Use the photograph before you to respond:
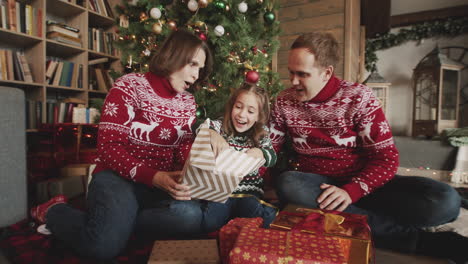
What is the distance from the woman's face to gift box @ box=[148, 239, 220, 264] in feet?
2.22

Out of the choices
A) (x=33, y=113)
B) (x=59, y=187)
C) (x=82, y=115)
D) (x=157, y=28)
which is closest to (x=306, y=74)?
(x=157, y=28)

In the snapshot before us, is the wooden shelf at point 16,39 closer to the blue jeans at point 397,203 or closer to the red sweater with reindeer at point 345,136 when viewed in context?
the red sweater with reindeer at point 345,136

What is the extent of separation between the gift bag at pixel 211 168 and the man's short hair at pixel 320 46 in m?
0.59

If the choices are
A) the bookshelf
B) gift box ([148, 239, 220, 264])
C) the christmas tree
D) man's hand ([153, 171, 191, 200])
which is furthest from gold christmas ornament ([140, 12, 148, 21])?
gift box ([148, 239, 220, 264])

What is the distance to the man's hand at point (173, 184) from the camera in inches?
34.4

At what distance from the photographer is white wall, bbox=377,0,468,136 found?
379 centimetres

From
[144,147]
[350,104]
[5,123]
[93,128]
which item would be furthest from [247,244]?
[93,128]

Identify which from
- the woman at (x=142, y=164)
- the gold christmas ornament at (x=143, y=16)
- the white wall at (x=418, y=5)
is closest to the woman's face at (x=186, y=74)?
the woman at (x=142, y=164)

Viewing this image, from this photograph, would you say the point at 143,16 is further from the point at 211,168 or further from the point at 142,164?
the point at 211,168

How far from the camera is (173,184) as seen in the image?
90 centimetres

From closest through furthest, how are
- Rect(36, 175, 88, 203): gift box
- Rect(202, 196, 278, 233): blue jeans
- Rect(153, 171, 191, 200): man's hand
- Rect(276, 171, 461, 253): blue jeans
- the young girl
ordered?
Rect(153, 171, 191, 200): man's hand → Rect(276, 171, 461, 253): blue jeans → Rect(202, 196, 278, 233): blue jeans → the young girl → Rect(36, 175, 88, 203): gift box

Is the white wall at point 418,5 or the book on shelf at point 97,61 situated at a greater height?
the white wall at point 418,5

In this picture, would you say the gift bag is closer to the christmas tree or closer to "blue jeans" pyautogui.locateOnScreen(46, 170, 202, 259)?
"blue jeans" pyautogui.locateOnScreen(46, 170, 202, 259)

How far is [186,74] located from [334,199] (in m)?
0.82
